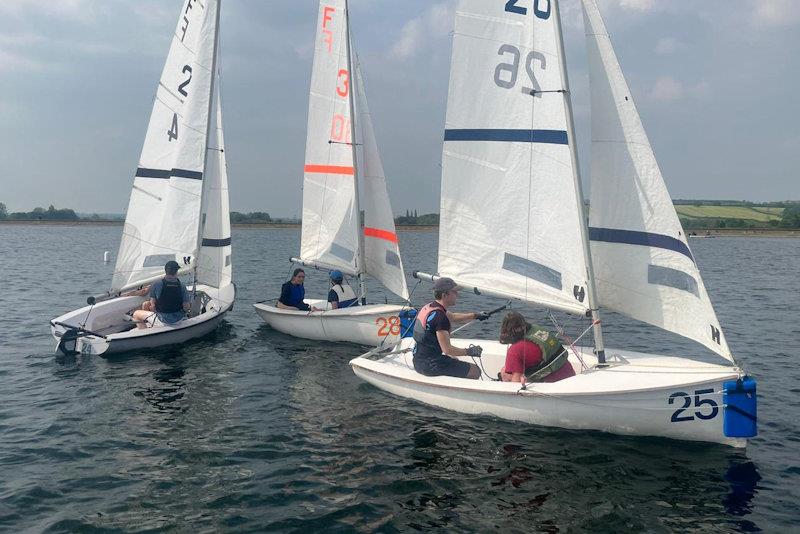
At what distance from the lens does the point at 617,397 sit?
7387 millimetres

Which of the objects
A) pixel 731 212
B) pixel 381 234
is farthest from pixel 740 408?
pixel 731 212

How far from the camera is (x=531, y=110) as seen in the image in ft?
28.4

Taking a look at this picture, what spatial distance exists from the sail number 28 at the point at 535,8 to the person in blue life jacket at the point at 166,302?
356 inches

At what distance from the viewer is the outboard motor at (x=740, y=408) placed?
6.73 metres

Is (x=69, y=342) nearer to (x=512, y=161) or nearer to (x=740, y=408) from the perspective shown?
(x=512, y=161)

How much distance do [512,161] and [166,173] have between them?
32.2 feet

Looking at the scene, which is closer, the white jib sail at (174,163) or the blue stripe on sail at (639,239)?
the blue stripe on sail at (639,239)

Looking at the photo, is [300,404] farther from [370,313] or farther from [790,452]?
[790,452]

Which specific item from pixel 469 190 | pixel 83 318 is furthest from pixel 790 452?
pixel 83 318

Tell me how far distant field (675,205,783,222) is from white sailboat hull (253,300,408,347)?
11883 cm

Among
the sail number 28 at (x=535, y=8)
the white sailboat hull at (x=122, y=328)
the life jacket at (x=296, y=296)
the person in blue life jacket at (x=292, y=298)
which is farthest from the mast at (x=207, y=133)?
the sail number 28 at (x=535, y=8)

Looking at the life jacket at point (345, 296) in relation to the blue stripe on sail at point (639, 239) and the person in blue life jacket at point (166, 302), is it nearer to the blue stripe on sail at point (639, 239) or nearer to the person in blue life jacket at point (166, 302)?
the person in blue life jacket at point (166, 302)

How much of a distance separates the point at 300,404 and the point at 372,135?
7507mm

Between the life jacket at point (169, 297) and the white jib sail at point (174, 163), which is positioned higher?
the white jib sail at point (174, 163)
